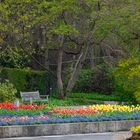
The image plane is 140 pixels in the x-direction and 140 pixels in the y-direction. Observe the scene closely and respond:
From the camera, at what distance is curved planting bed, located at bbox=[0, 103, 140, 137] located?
647 inches

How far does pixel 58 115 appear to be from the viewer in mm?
18844

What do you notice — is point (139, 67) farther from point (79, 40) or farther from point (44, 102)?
point (79, 40)

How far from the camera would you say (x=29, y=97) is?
2639 cm

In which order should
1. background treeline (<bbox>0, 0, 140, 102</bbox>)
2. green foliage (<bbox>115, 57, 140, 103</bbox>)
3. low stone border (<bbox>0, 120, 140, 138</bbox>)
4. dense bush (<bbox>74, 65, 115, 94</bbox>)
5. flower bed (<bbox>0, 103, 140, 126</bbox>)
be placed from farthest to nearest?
1. dense bush (<bbox>74, 65, 115, 94</bbox>)
2. background treeline (<bbox>0, 0, 140, 102</bbox>)
3. green foliage (<bbox>115, 57, 140, 103</bbox>)
4. flower bed (<bbox>0, 103, 140, 126</bbox>)
5. low stone border (<bbox>0, 120, 140, 138</bbox>)

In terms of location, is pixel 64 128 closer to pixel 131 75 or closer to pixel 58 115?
pixel 58 115

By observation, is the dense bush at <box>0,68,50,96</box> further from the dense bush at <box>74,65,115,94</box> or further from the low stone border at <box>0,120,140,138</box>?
the low stone border at <box>0,120,140,138</box>

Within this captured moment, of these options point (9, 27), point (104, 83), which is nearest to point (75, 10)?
point (9, 27)

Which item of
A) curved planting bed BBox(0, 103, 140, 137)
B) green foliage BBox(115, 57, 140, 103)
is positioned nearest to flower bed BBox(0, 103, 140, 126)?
curved planting bed BBox(0, 103, 140, 137)

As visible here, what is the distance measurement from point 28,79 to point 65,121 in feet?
58.5

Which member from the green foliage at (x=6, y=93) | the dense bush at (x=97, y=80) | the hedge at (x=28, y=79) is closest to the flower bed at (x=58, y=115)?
the green foliage at (x=6, y=93)

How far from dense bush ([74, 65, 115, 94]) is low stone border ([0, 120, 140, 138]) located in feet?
67.6

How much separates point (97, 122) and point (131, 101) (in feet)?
37.8

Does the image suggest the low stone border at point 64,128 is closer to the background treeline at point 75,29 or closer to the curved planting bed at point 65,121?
the curved planting bed at point 65,121

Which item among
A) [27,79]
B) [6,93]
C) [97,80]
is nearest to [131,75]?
[6,93]
